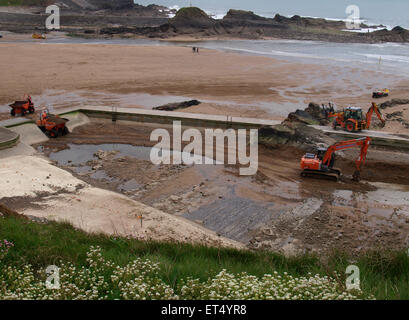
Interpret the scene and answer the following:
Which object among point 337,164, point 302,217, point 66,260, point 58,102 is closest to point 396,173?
point 337,164

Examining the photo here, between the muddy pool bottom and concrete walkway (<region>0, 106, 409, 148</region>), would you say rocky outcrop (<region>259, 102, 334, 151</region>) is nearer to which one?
concrete walkway (<region>0, 106, 409, 148</region>)

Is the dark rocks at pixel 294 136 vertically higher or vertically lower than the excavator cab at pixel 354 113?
lower

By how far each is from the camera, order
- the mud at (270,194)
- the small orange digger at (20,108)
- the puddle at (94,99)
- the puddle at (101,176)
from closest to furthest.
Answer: the mud at (270,194) < the puddle at (101,176) < the small orange digger at (20,108) < the puddle at (94,99)

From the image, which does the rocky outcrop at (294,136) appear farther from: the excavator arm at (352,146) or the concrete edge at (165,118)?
the excavator arm at (352,146)

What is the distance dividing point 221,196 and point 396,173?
786 centimetres

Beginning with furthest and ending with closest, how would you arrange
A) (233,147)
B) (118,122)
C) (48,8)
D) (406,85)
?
(48,8)
(406,85)
(118,122)
(233,147)

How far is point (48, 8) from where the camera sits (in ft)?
390

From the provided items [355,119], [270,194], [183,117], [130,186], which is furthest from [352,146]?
[183,117]

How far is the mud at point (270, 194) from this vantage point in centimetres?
1246

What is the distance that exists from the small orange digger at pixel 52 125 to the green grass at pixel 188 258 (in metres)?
13.4

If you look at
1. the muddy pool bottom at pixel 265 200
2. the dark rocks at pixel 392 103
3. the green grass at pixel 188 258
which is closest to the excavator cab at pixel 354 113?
the muddy pool bottom at pixel 265 200

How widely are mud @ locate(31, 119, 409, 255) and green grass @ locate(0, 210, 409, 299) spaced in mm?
2279

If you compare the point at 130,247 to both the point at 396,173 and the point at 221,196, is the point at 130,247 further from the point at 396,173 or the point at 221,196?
the point at 396,173

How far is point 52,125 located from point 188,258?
1630 cm
